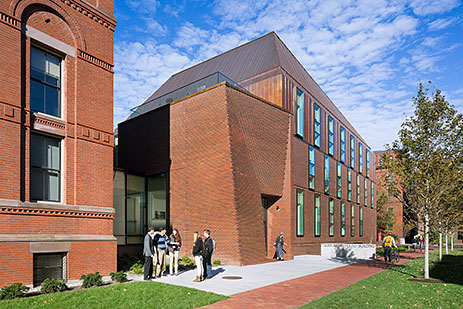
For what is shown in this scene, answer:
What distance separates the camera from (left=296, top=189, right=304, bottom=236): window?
1041 inches

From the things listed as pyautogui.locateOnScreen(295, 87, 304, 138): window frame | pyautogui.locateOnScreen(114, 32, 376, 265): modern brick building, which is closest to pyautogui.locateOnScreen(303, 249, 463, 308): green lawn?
pyautogui.locateOnScreen(114, 32, 376, 265): modern brick building

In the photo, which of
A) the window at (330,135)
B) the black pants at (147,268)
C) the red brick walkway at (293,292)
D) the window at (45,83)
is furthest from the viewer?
the window at (330,135)

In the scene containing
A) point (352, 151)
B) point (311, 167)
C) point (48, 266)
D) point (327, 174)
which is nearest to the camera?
point (48, 266)

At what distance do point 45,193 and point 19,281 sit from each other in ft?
9.34

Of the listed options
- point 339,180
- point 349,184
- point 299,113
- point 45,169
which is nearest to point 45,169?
point 45,169

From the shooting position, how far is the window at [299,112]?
27.2 m

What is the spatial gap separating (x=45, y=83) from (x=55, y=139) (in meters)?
1.92

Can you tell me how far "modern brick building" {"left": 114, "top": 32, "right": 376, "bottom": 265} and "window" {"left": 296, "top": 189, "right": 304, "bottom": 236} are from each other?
0.07 m

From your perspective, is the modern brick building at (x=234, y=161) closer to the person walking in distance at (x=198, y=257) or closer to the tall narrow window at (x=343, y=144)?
the person walking in distance at (x=198, y=257)

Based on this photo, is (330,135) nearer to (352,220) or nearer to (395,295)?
(352,220)

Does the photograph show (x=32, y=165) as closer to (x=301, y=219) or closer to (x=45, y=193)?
(x=45, y=193)

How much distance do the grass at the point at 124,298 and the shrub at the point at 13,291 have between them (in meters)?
0.42

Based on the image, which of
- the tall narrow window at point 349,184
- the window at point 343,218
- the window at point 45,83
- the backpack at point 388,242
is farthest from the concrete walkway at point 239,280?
the tall narrow window at point 349,184

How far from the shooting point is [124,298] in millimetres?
10398
